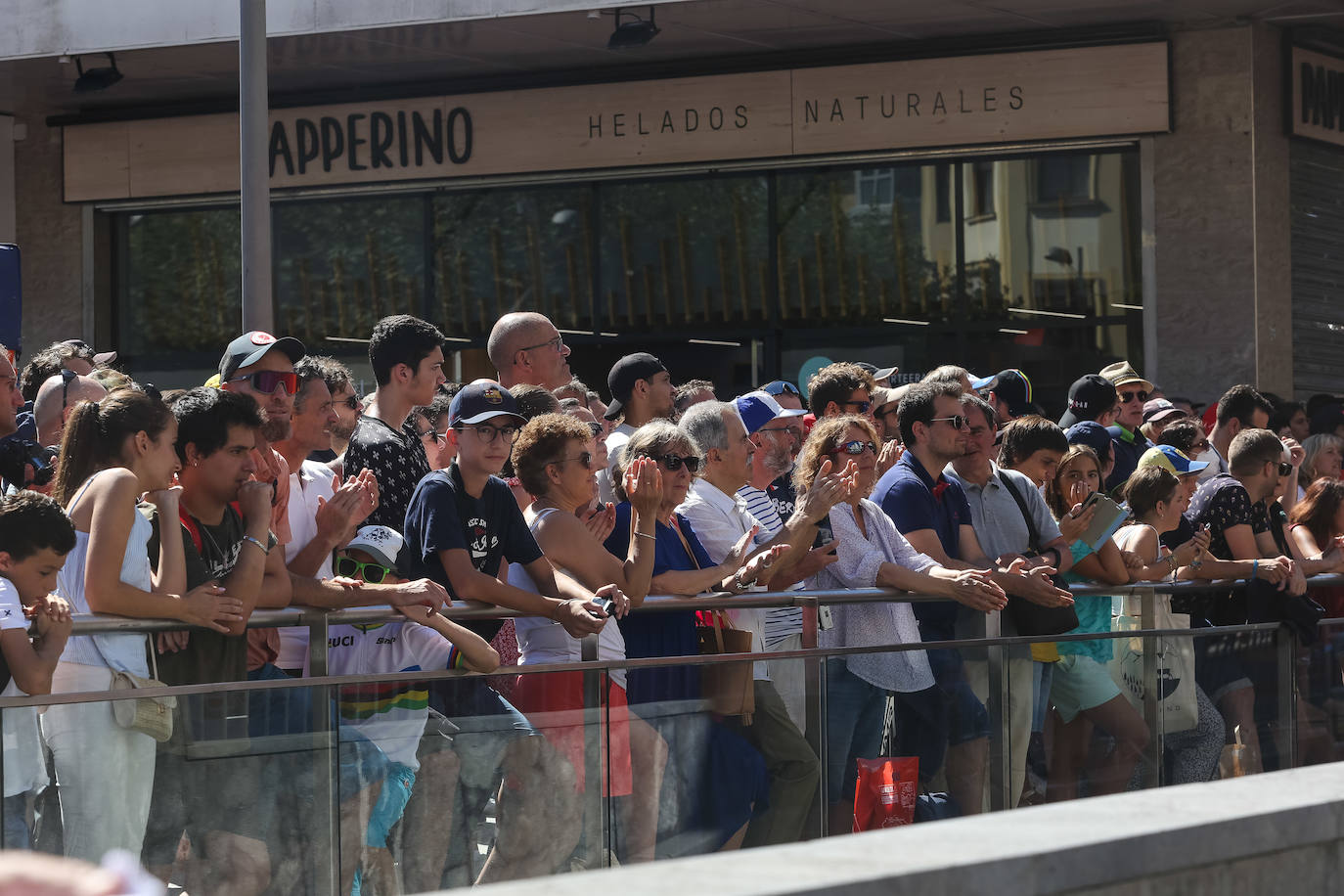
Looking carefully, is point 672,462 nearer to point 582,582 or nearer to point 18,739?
point 582,582

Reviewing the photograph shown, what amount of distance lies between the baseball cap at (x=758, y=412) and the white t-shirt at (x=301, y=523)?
80.0 inches

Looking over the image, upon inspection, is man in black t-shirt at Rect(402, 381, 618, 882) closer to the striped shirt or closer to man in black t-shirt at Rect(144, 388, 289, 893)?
man in black t-shirt at Rect(144, 388, 289, 893)

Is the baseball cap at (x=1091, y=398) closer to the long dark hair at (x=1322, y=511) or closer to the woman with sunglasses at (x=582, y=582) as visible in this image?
the long dark hair at (x=1322, y=511)

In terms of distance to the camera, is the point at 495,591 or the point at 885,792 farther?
the point at 885,792

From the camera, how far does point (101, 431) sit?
215 inches

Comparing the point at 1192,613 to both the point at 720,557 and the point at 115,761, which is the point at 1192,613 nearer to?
the point at 720,557

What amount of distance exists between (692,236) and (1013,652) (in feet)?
32.1

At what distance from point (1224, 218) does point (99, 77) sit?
995 cm

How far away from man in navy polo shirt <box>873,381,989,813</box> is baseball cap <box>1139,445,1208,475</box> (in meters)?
1.59

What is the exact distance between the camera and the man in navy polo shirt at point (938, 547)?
7.44m

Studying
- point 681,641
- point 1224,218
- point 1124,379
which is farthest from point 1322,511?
point 1224,218

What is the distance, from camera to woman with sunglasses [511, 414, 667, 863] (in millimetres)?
6254

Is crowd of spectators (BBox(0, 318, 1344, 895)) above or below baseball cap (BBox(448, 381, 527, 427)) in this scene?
below

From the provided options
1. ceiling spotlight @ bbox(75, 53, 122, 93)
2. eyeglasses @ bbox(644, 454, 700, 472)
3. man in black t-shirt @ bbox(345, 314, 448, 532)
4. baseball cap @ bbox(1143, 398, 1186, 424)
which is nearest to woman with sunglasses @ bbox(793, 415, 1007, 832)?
eyeglasses @ bbox(644, 454, 700, 472)
